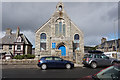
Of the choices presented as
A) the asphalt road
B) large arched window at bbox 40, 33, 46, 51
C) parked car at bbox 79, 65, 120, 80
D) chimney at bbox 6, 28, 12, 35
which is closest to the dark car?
the asphalt road

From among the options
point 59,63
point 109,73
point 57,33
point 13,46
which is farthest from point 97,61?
point 13,46

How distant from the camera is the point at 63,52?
77.4 ft

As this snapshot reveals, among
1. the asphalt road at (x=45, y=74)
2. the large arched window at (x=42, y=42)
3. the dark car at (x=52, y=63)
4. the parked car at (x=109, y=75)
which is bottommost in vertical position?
the asphalt road at (x=45, y=74)

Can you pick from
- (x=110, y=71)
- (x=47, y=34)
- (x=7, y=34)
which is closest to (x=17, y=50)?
(x=7, y=34)

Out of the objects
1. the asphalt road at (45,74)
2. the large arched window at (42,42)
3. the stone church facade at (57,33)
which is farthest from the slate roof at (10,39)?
the asphalt road at (45,74)

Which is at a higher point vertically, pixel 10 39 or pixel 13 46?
pixel 10 39

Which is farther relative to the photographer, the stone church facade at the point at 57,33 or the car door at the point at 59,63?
the stone church facade at the point at 57,33

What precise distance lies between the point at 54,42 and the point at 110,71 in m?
19.5

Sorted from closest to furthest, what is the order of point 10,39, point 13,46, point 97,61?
point 97,61 < point 13,46 < point 10,39

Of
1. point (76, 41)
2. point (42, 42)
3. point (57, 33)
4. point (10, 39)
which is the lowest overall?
point (42, 42)

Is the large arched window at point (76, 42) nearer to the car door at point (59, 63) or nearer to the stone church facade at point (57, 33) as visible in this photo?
the stone church facade at point (57, 33)

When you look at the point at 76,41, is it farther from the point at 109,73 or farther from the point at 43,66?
the point at 109,73

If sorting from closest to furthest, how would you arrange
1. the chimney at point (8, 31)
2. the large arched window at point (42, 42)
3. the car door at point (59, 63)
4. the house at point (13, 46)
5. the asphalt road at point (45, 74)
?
the asphalt road at point (45, 74) → the car door at point (59, 63) → the large arched window at point (42, 42) → the house at point (13, 46) → the chimney at point (8, 31)

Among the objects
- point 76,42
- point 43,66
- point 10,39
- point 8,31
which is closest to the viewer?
point 43,66
